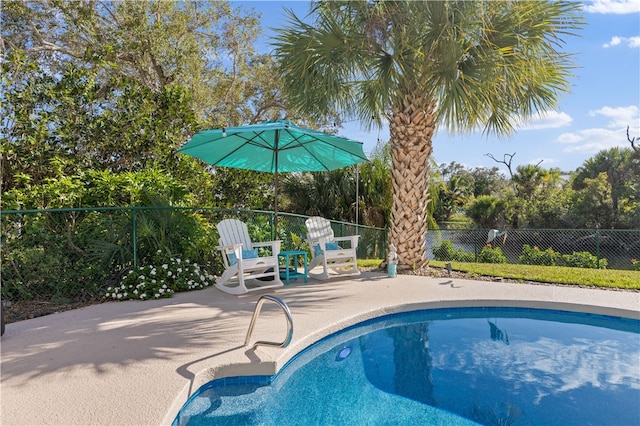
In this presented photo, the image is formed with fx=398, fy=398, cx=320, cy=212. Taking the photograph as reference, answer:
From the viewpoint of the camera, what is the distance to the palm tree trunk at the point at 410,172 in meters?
7.36

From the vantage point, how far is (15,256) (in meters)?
5.07

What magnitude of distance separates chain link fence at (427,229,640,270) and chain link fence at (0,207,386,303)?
7.25 metres

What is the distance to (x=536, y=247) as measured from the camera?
39.9 ft

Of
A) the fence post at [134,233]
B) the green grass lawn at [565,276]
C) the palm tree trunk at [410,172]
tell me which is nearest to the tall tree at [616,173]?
the green grass lawn at [565,276]

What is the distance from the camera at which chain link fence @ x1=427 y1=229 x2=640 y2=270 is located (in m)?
10.6

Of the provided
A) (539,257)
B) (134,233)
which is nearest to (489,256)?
Answer: (539,257)

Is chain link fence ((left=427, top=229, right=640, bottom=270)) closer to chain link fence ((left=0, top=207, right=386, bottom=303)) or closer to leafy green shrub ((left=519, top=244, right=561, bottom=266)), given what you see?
leafy green shrub ((left=519, top=244, right=561, bottom=266))

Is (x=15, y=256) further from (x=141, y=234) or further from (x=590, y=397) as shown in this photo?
(x=590, y=397)

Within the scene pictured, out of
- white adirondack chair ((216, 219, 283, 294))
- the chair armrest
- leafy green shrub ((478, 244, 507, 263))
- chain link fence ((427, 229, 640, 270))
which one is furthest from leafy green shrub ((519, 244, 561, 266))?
the chair armrest

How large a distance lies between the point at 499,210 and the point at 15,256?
938 inches

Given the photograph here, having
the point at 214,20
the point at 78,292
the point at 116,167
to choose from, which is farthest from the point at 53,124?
the point at 214,20

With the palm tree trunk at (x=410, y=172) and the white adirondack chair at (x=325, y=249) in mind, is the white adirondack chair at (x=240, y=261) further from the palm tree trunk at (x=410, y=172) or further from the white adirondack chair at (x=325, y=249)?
the palm tree trunk at (x=410, y=172)

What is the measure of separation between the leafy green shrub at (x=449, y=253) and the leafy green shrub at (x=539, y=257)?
5.46 feet

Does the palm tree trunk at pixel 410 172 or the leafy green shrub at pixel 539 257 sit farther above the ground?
the palm tree trunk at pixel 410 172
